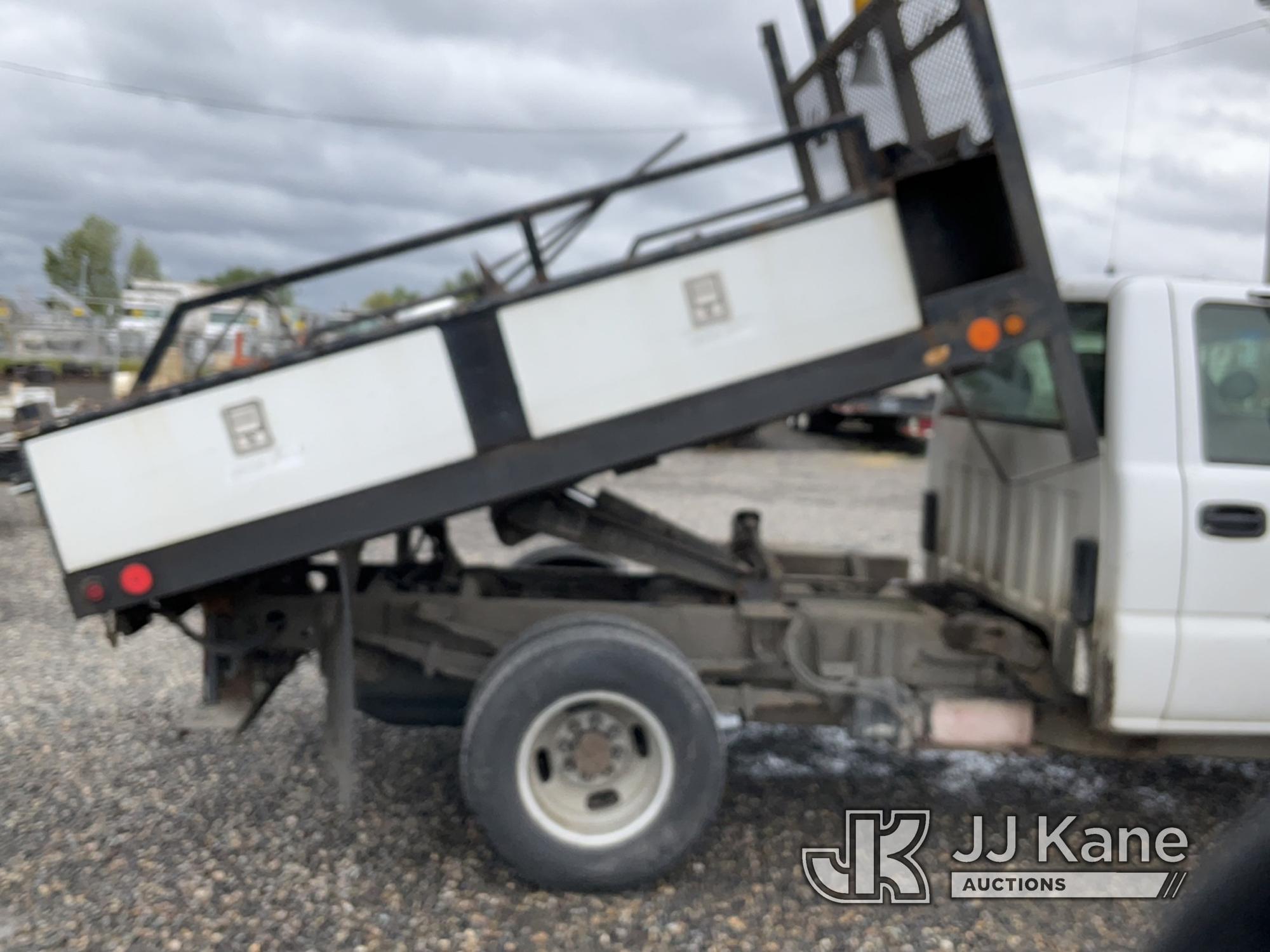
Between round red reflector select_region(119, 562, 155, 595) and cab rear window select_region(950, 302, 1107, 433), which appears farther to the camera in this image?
cab rear window select_region(950, 302, 1107, 433)

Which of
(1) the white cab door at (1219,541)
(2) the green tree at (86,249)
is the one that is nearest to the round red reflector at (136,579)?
(1) the white cab door at (1219,541)

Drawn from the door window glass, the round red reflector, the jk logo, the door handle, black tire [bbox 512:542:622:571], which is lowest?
the jk logo

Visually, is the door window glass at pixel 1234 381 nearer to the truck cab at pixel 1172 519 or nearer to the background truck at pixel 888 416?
the truck cab at pixel 1172 519

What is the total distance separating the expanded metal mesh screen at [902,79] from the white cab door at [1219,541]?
43.2 inches

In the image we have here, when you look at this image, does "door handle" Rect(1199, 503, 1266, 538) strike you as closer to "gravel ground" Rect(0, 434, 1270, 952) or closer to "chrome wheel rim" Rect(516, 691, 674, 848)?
"gravel ground" Rect(0, 434, 1270, 952)

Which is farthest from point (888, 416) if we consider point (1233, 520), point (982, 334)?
point (982, 334)

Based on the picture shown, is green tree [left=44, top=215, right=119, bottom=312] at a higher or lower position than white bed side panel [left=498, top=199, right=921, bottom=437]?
higher

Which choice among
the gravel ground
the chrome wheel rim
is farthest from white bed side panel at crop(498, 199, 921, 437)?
the gravel ground

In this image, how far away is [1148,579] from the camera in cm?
386

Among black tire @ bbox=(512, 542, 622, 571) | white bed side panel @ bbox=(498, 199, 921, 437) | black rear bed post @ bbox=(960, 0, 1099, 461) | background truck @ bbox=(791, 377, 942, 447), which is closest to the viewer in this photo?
black rear bed post @ bbox=(960, 0, 1099, 461)

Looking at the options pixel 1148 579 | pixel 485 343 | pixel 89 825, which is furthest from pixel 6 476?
pixel 1148 579

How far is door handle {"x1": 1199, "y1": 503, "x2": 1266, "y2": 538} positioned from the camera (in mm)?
3867

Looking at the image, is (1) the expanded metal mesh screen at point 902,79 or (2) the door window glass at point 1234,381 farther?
(2) the door window glass at point 1234,381

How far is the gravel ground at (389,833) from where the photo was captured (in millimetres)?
3672
